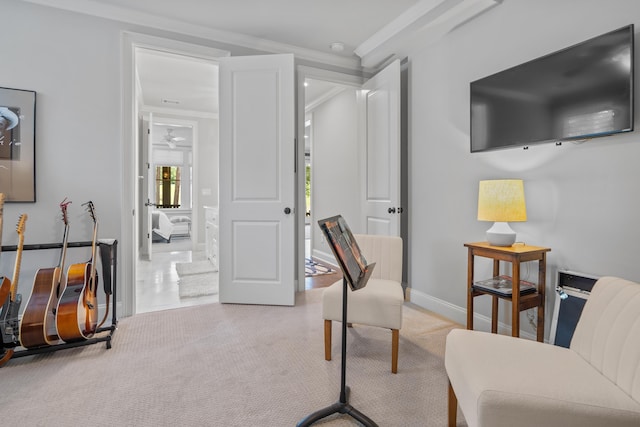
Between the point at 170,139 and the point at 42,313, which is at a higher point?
the point at 170,139

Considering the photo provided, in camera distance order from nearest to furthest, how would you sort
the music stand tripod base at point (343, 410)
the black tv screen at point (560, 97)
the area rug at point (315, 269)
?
1. the music stand tripod base at point (343, 410)
2. the black tv screen at point (560, 97)
3. the area rug at point (315, 269)

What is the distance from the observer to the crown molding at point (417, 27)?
8.47ft

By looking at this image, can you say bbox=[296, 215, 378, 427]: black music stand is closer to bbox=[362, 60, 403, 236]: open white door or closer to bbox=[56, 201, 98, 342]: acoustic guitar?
bbox=[56, 201, 98, 342]: acoustic guitar

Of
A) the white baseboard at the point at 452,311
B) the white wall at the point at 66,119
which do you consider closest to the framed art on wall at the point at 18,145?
the white wall at the point at 66,119

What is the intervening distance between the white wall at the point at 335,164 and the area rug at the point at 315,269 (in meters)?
0.25

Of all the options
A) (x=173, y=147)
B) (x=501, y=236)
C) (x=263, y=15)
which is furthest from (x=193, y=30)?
(x=173, y=147)

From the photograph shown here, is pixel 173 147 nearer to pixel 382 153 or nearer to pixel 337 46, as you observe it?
pixel 337 46

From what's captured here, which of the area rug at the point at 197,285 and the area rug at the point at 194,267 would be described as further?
the area rug at the point at 194,267

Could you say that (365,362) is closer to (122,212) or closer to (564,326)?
(564,326)

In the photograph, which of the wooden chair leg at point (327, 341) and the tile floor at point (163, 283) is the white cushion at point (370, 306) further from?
the tile floor at point (163, 283)

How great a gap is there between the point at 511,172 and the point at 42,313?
311cm

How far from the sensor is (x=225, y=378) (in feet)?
6.42

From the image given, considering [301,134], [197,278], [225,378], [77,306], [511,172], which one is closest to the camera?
[225,378]

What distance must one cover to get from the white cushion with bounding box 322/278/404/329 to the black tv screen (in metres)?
1.31
